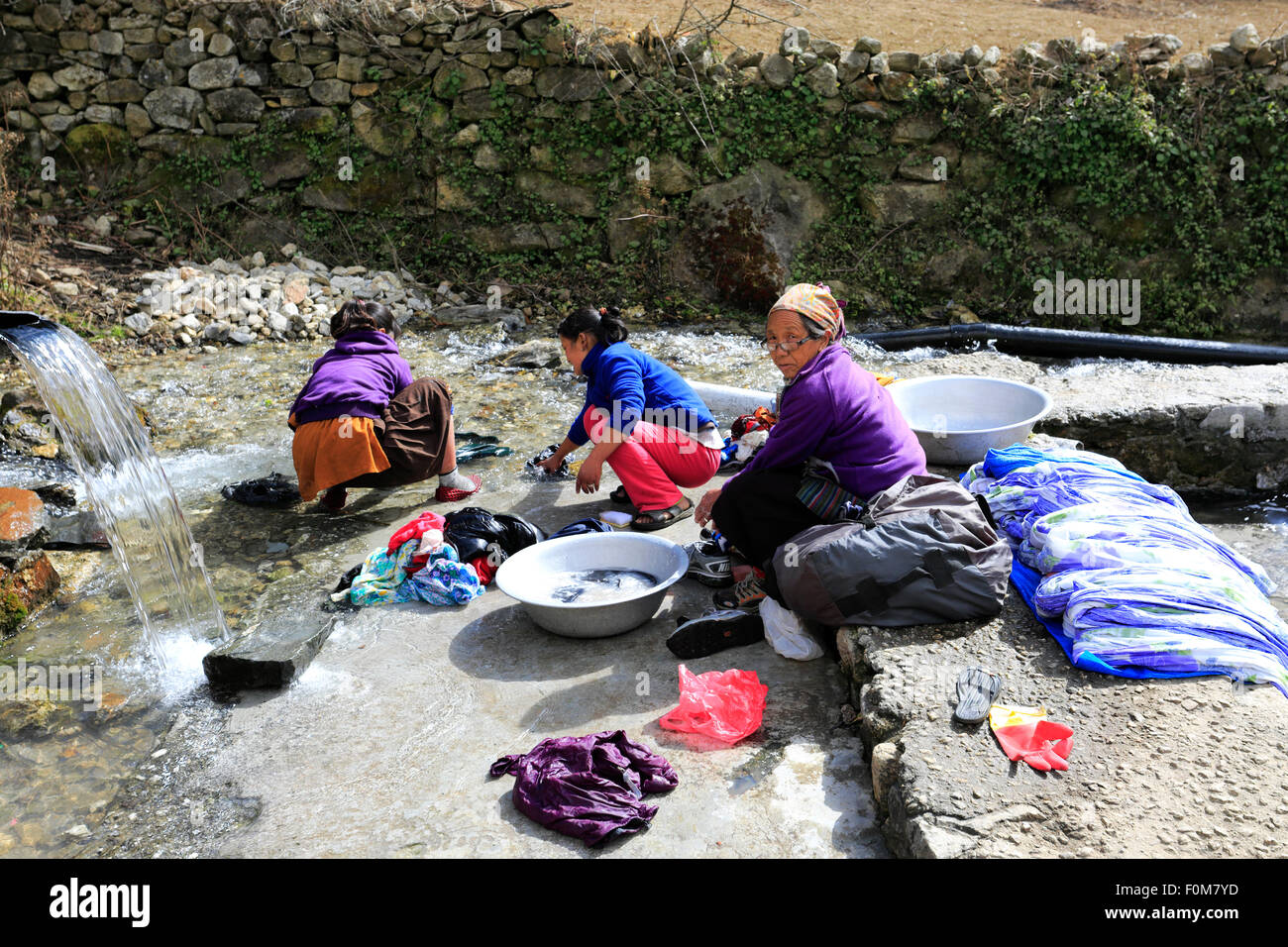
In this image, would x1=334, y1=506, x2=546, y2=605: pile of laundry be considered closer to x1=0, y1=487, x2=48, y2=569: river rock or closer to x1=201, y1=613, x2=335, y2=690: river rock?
x1=201, y1=613, x2=335, y2=690: river rock

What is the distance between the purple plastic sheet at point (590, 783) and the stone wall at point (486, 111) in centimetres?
648

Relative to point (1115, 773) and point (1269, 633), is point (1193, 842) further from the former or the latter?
point (1269, 633)

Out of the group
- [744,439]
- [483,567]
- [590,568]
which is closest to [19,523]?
[483,567]

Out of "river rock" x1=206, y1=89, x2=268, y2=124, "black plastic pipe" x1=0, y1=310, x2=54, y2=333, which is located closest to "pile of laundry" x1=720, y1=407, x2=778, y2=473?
"black plastic pipe" x1=0, y1=310, x2=54, y2=333

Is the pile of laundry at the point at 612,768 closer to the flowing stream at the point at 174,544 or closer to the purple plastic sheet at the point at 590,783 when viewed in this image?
the purple plastic sheet at the point at 590,783

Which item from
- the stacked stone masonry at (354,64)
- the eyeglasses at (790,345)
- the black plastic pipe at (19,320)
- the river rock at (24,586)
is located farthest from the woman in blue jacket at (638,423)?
the stacked stone masonry at (354,64)

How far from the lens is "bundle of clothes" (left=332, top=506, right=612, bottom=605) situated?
4.07m

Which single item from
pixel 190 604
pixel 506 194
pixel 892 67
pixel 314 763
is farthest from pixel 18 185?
pixel 314 763

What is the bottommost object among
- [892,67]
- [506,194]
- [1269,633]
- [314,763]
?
[314,763]

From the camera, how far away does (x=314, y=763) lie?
3.09 m

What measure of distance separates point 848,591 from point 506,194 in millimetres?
7049

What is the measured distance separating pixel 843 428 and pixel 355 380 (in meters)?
2.62

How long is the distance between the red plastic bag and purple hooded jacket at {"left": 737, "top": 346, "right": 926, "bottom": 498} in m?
Result: 0.85

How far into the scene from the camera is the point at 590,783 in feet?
8.90
